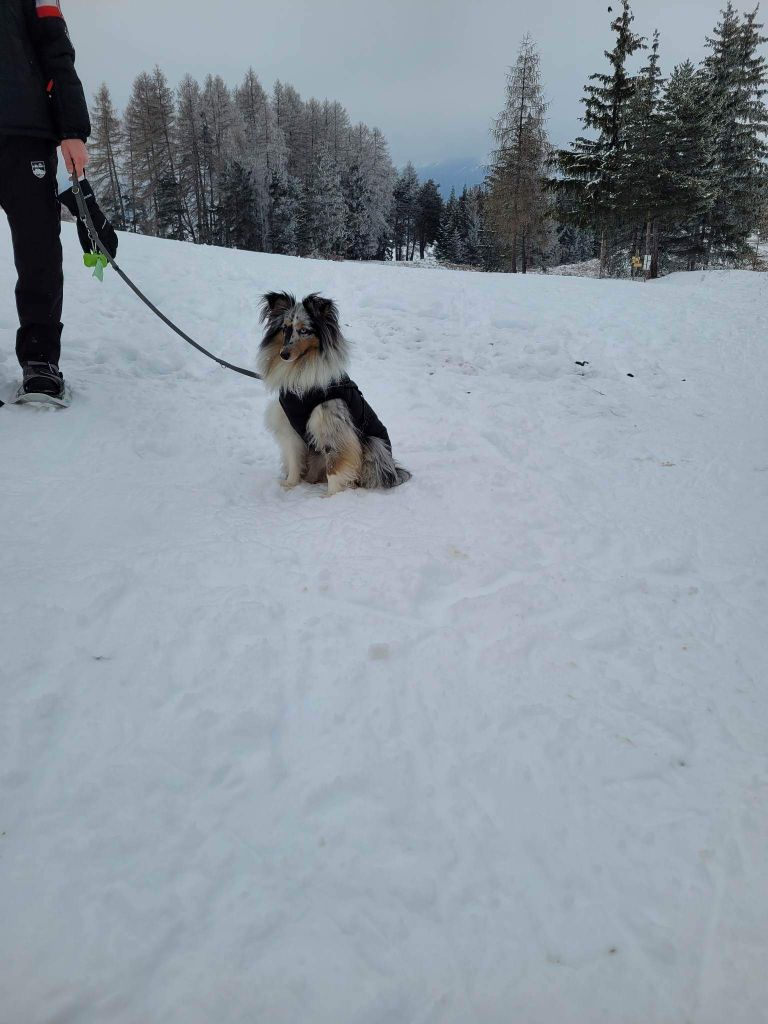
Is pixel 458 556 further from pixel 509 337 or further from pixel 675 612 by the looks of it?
pixel 509 337

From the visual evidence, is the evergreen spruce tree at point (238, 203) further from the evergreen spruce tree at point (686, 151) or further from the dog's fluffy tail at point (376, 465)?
the dog's fluffy tail at point (376, 465)

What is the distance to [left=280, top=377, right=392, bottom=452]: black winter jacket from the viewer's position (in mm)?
4152

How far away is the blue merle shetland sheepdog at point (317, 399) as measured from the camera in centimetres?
410

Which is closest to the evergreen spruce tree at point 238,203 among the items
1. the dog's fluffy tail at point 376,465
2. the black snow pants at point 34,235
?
the black snow pants at point 34,235

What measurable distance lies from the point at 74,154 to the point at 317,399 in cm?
247

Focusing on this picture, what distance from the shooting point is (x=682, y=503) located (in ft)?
14.2

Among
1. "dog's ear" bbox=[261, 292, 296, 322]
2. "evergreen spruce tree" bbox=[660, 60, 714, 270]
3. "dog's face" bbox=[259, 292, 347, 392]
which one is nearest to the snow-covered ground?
"dog's face" bbox=[259, 292, 347, 392]

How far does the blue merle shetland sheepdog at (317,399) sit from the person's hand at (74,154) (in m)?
1.62

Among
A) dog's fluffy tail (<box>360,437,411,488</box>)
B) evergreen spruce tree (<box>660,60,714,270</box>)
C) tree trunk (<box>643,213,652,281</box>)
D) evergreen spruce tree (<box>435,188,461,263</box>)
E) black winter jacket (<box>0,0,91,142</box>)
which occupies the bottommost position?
dog's fluffy tail (<box>360,437,411,488</box>)

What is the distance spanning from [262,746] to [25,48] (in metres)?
4.89

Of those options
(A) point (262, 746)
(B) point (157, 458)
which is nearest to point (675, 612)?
(A) point (262, 746)

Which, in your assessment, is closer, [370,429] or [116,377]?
[370,429]

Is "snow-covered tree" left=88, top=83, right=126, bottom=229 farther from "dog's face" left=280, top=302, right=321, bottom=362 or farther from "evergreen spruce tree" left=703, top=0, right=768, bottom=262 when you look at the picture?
"dog's face" left=280, top=302, right=321, bottom=362

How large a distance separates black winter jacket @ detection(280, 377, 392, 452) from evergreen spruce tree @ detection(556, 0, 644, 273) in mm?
24433
